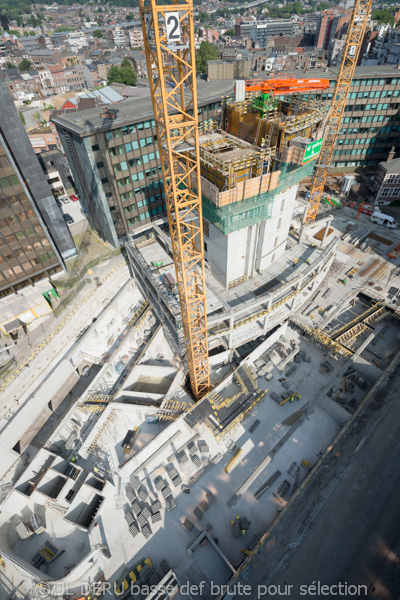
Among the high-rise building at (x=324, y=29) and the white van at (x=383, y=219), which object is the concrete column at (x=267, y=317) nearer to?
the white van at (x=383, y=219)

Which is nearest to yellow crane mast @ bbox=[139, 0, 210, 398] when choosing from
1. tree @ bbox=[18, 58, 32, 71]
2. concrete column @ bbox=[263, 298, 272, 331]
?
concrete column @ bbox=[263, 298, 272, 331]

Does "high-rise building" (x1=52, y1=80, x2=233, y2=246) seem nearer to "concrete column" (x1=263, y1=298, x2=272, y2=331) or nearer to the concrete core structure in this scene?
the concrete core structure

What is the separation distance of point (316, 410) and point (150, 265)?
32.6 meters

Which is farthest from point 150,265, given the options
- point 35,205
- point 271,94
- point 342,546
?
point 342,546

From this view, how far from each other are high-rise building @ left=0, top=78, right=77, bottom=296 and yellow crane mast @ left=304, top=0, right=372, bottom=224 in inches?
1810

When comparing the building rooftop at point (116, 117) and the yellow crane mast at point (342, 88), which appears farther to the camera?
the yellow crane mast at point (342, 88)

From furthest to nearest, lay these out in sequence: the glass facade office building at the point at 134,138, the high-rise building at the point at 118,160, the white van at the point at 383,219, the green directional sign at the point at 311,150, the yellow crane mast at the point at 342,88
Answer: the white van at the point at 383,219 < the glass facade office building at the point at 134,138 < the high-rise building at the point at 118,160 < the yellow crane mast at the point at 342,88 < the green directional sign at the point at 311,150

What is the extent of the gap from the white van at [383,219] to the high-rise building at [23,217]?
6413 cm

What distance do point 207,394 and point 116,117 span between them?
4920cm

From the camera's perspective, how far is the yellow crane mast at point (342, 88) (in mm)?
52156

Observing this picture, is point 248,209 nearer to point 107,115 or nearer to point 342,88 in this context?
point 107,115

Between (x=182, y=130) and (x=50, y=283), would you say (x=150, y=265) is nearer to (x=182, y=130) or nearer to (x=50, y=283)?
(x=50, y=283)

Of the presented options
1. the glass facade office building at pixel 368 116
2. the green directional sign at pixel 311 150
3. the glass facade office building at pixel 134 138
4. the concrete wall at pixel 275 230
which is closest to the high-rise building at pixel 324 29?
the glass facade office building at pixel 368 116

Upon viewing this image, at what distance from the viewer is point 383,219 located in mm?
66250
